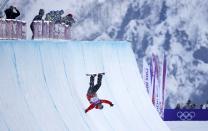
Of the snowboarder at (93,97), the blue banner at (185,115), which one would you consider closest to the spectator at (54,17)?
the snowboarder at (93,97)

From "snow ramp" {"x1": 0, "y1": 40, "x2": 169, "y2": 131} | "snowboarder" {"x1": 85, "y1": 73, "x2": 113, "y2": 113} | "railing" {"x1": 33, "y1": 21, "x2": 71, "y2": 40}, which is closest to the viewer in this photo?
"snow ramp" {"x1": 0, "y1": 40, "x2": 169, "y2": 131}

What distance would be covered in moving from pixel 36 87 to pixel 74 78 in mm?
1743

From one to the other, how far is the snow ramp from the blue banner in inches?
237

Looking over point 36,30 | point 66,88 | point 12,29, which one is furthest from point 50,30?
point 66,88

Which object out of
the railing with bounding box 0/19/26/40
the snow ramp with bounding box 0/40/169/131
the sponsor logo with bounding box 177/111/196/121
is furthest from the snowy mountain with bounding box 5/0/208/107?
the railing with bounding box 0/19/26/40

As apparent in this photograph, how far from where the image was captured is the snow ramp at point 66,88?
378 inches

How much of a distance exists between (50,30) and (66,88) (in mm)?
2139

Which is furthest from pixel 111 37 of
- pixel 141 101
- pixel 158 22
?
pixel 141 101

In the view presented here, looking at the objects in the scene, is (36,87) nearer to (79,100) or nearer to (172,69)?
(79,100)

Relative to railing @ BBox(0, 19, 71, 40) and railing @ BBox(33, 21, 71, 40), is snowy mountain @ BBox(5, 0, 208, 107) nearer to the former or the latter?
railing @ BBox(33, 21, 71, 40)

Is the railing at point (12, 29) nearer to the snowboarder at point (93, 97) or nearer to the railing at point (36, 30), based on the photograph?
the railing at point (36, 30)

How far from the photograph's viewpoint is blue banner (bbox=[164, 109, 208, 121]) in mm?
21016

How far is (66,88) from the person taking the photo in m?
11.3

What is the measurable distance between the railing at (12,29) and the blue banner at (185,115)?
35.7 feet
